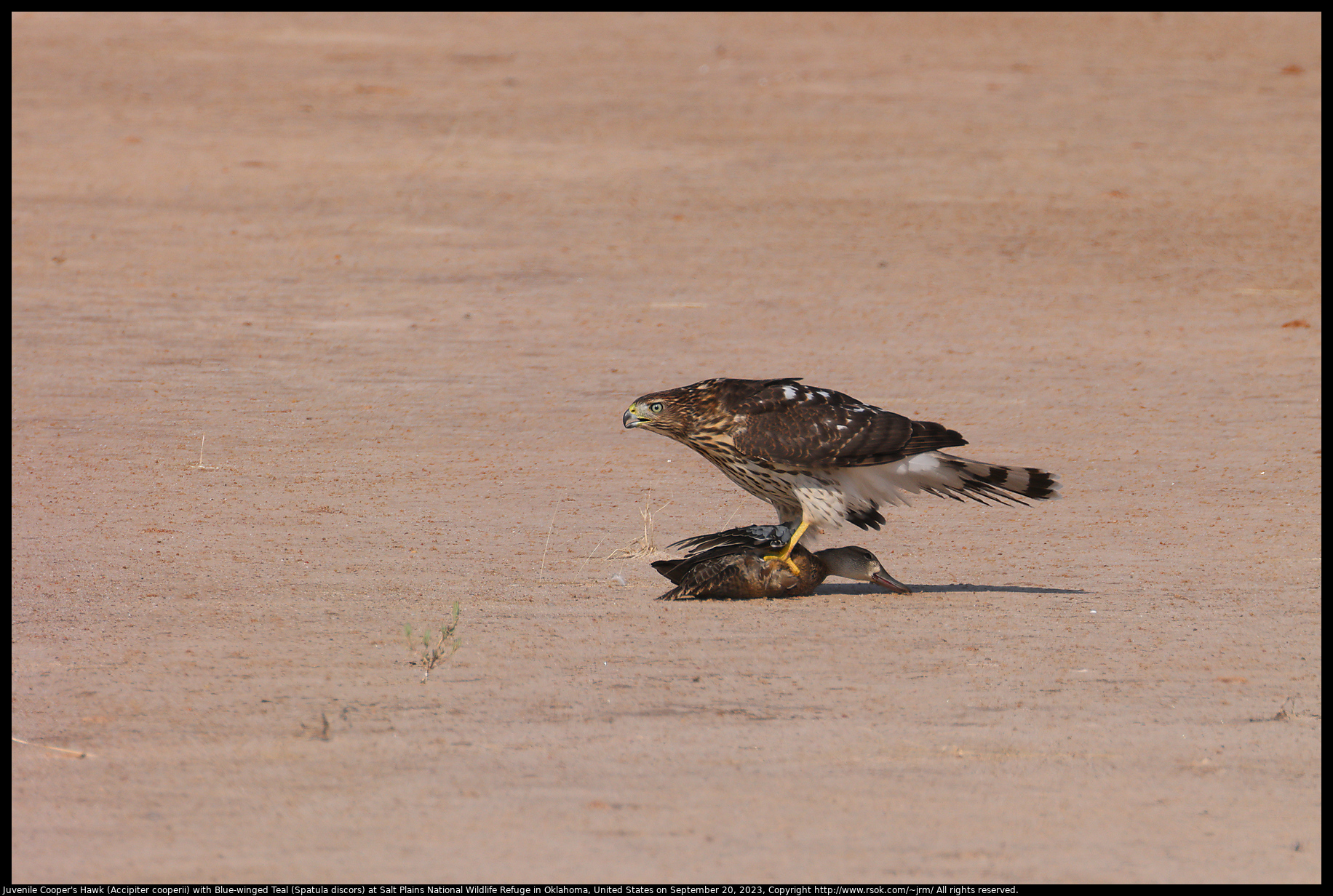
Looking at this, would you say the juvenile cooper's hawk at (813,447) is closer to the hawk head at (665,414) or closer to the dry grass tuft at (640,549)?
the hawk head at (665,414)

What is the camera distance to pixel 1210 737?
5016 mm

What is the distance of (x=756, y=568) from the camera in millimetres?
6531

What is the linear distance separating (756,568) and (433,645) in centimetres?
138

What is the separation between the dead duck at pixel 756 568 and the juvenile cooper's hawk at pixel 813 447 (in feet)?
0.27

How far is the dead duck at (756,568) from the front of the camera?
21.3ft

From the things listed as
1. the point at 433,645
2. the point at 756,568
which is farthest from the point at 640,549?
the point at 433,645

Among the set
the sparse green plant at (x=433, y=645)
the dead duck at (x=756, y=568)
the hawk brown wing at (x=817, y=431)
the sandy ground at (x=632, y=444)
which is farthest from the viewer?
the dead duck at (x=756, y=568)

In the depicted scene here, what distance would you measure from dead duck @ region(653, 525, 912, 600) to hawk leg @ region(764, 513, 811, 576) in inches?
0.4

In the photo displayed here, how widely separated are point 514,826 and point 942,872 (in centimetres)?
104

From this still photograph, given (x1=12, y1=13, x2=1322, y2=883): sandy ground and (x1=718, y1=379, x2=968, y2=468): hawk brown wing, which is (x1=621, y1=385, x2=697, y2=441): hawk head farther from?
(x1=12, y1=13, x2=1322, y2=883): sandy ground

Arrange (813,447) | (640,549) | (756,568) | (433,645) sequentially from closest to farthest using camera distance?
1. (433,645)
2. (813,447)
3. (756,568)
4. (640,549)

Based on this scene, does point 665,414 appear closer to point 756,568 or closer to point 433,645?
point 756,568

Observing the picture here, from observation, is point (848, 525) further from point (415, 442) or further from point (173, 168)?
point (173, 168)

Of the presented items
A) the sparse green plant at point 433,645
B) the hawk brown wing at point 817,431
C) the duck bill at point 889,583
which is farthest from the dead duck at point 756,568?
the sparse green plant at point 433,645
